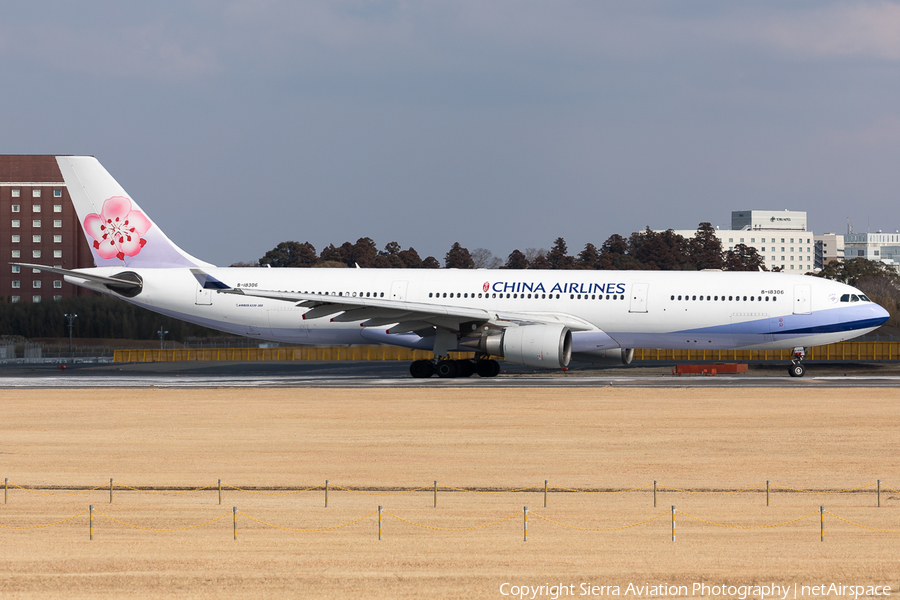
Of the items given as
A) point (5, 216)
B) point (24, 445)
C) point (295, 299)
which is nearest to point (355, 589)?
point (24, 445)

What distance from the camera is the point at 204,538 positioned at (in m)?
13.4

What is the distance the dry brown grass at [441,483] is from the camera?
38.6 feet

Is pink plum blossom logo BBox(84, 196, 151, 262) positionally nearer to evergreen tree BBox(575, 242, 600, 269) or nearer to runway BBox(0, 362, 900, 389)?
runway BBox(0, 362, 900, 389)

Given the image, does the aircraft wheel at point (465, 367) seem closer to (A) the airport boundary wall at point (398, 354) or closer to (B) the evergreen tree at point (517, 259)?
(A) the airport boundary wall at point (398, 354)

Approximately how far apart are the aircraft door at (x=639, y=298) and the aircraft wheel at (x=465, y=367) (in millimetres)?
6876

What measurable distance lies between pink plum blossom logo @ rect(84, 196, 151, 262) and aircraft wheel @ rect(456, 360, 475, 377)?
15.2 metres

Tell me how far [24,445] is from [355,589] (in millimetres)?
13423

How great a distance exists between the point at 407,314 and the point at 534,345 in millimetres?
5228

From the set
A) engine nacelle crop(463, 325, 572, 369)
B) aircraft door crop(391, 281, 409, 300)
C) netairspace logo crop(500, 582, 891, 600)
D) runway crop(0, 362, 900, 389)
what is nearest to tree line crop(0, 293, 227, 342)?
runway crop(0, 362, 900, 389)

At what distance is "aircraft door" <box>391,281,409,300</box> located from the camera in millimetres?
39781

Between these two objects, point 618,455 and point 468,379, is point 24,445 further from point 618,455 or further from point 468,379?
point 468,379

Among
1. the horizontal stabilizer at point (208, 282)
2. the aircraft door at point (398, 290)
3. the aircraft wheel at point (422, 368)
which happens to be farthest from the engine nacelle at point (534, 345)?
the horizontal stabilizer at point (208, 282)

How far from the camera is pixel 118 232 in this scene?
41.5 m

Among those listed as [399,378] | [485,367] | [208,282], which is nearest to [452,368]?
[485,367]
